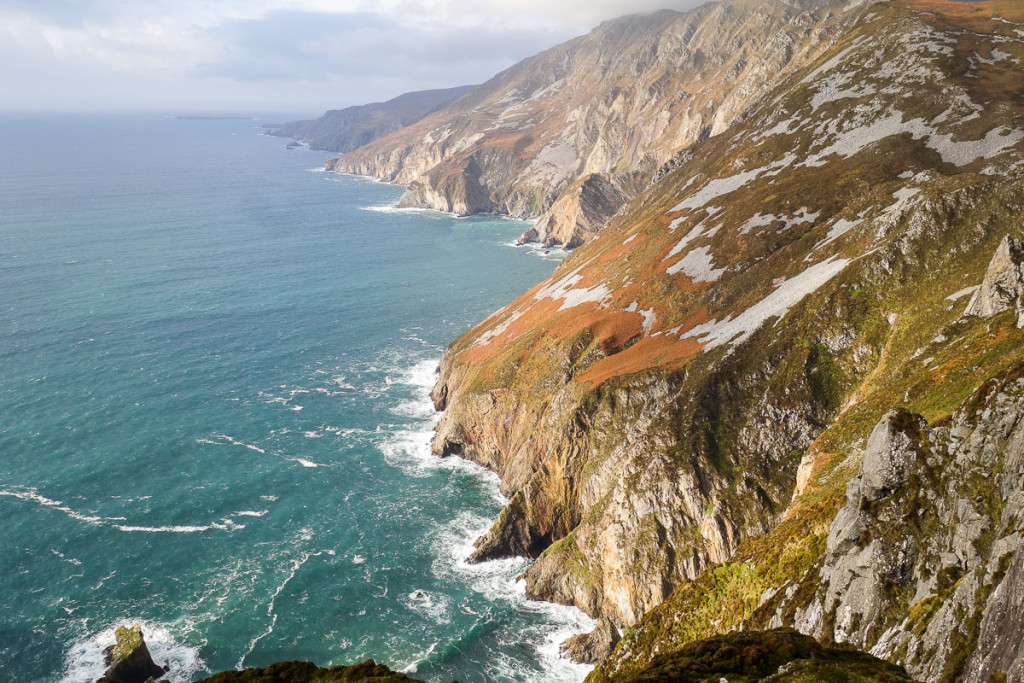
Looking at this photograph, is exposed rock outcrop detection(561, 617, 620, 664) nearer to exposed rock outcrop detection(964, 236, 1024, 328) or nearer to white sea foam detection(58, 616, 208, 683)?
white sea foam detection(58, 616, 208, 683)

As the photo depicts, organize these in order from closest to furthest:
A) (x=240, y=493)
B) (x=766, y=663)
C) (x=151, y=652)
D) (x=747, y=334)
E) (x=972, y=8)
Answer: (x=766, y=663) → (x=151, y=652) → (x=747, y=334) → (x=240, y=493) → (x=972, y=8)

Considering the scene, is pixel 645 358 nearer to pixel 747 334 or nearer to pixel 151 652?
pixel 747 334

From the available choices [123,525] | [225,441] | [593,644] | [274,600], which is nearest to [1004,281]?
[593,644]

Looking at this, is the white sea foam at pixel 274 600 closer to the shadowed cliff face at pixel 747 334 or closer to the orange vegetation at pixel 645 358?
the shadowed cliff face at pixel 747 334

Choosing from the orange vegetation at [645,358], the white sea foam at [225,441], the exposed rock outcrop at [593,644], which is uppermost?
the orange vegetation at [645,358]

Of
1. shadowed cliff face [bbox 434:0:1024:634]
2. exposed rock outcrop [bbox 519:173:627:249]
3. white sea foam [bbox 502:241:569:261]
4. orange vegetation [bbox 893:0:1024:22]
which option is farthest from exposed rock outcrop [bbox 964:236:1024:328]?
exposed rock outcrop [bbox 519:173:627:249]

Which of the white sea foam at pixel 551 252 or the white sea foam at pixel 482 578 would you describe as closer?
the white sea foam at pixel 482 578

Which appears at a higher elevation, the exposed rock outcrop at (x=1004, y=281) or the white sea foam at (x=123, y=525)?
the exposed rock outcrop at (x=1004, y=281)

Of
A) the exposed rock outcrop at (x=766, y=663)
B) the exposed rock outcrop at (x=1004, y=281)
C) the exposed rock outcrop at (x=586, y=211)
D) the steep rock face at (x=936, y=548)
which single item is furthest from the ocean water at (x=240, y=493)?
the exposed rock outcrop at (x=586, y=211)

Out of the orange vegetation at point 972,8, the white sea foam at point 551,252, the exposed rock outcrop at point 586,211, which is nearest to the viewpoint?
the orange vegetation at point 972,8
